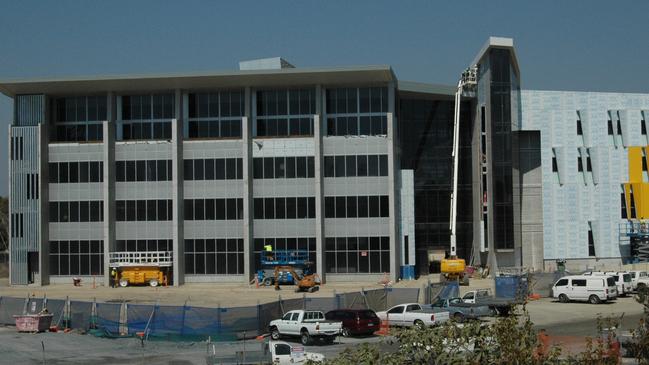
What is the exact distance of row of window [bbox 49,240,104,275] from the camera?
243 feet

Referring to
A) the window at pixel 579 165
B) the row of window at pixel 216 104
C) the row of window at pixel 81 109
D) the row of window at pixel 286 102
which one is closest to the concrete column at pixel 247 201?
the row of window at pixel 216 104

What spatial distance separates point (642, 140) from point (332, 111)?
31375mm

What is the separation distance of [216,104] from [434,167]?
22.8m

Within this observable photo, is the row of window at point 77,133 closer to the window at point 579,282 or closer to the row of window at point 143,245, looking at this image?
the row of window at point 143,245

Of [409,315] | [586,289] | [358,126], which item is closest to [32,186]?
[358,126]

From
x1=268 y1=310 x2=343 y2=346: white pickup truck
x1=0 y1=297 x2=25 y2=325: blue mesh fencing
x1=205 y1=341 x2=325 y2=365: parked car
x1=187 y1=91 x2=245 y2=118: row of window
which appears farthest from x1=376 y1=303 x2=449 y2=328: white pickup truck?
x1=187 y1=91 x2=245 y2=118: row of window

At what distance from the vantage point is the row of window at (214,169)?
72.3 meters

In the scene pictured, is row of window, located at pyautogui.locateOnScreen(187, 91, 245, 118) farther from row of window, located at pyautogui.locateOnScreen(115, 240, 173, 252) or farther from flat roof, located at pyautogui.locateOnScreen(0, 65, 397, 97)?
row of window, located at pyautogui.locateOnScreen(115, 240, 173, 252)

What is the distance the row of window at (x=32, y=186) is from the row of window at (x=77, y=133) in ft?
13.1

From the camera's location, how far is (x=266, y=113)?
7300cm

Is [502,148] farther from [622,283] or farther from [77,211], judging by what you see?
[77,211]

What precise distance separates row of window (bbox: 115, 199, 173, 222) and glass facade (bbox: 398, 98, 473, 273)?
23833 mm

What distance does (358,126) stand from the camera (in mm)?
72125

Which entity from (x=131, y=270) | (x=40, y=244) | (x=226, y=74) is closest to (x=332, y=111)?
(x=226, y=74)
